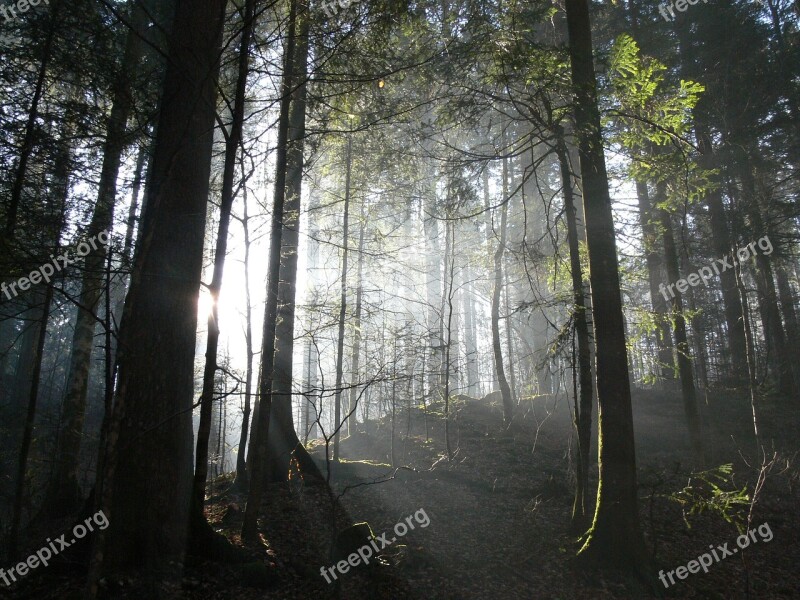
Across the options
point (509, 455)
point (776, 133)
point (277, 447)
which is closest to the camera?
point (277, 447)

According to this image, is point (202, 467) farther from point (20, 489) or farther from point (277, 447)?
point (277, 447)

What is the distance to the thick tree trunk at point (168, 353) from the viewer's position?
420 cm

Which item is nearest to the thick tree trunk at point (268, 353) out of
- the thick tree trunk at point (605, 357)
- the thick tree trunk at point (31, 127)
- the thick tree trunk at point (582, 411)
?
the thick tree trunk at point (31, 127)

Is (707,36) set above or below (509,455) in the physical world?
above

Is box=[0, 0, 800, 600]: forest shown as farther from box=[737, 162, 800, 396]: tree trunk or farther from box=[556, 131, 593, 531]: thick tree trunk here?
box=[737, 162, 800, 396]: tree trunk

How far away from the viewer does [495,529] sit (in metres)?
8.20

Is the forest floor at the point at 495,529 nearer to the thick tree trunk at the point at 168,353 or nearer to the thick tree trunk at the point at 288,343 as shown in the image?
the thick tree trunk at the point at 168,353

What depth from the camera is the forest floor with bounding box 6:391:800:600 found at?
555 cm

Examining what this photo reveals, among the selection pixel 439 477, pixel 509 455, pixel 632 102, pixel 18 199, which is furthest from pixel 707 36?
pixel 18 199

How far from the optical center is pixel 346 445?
17.0 metres

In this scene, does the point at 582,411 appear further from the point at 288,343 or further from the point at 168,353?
the point at 168,353

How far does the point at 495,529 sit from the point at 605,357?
3920 millimetres

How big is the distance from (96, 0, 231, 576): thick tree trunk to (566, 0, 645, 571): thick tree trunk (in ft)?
16.7

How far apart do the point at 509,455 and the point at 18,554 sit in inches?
419
